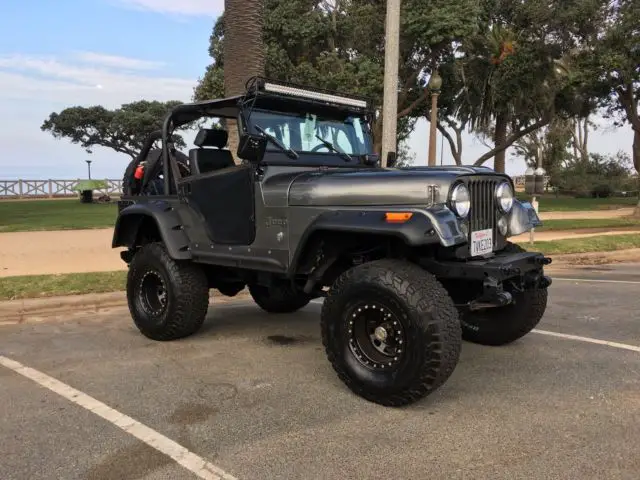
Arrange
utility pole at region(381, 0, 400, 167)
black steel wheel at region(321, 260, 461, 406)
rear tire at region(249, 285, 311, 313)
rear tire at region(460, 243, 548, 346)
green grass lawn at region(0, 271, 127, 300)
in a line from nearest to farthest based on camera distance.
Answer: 1. black steel wheel at region(321, 260, 461, 406)
2. rear tire at region(460, 243, 548, 346)
3. rear tire at region(249, 285, 311, 313)
4. green grass lawn at region(0, 271, 127, 300)
5. utility pole at region(381, 0, 400, 167)

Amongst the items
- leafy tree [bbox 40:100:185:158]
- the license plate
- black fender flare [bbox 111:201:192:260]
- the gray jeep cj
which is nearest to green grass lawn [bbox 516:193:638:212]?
the gray jeep cj

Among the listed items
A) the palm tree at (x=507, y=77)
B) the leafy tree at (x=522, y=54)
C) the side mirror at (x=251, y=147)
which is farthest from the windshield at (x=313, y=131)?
the palm tree at (x=507, y=77)

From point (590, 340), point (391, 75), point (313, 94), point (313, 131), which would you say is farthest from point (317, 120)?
point (391, 75)

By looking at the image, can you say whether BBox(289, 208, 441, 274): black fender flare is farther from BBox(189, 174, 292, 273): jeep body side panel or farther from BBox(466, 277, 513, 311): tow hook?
BBox(466, 277, 513, 311): tow hook

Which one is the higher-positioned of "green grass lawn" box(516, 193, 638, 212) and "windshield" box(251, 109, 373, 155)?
"windshield" box(251, 109, 373, 155)

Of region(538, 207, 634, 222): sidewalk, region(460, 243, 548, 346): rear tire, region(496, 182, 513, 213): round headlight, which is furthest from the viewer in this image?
region(538, 207, 634, 222): sidewalk

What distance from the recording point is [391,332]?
3998mm

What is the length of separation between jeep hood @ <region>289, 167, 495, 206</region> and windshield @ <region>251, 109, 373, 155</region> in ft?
2.24

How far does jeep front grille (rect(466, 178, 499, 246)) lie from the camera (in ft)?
13.8

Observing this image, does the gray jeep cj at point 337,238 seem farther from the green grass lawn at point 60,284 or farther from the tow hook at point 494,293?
the green grass lawn at point 60,284

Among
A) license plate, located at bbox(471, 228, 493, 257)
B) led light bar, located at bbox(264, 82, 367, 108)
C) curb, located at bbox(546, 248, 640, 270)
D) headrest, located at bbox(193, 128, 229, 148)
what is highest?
led light bar, located at bbox(264, 82, 367, 108)

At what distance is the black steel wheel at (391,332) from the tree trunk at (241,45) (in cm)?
708

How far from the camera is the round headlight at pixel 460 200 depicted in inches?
155

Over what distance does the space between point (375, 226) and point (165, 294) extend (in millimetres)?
2600
